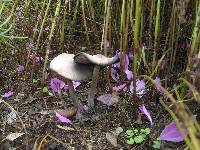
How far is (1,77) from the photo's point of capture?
1574 millimetres

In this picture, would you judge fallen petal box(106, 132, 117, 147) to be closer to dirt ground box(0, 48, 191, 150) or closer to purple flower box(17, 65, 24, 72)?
dirt ground box(0, 48, 191, 150)

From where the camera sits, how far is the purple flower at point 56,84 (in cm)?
147

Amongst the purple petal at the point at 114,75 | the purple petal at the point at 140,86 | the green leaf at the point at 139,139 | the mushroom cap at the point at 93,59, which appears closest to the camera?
the mushroom cap at the point at 93,59

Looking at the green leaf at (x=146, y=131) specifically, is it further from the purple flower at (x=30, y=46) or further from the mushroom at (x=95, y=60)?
the purple flower at (x=30, y=46)

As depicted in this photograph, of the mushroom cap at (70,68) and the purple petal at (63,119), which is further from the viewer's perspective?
the purple petal at (63,119)

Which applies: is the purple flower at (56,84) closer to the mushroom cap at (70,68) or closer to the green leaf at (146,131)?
the mushroom cap at (70,68)

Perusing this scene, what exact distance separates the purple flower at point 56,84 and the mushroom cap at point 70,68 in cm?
23

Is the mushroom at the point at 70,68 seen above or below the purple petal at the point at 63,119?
above

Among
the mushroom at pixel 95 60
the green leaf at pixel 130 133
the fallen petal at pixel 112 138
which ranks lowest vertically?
the fallen petal at pixel 112 138

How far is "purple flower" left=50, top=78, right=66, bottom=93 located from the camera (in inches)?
58.0

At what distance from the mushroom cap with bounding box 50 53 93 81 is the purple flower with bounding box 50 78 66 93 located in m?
0.23

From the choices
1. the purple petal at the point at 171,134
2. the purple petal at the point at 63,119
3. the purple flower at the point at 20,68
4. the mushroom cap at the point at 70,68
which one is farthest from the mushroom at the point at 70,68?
the purple flower at the point at 20,68

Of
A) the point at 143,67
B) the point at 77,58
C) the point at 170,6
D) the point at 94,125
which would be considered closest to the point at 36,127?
the point at 94,125

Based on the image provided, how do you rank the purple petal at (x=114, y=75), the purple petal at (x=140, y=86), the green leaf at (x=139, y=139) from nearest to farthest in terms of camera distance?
the green leaf at (x=139, y=139), the purple petal at (x=140, y=86), the purple petal at (x=114, y=75)
